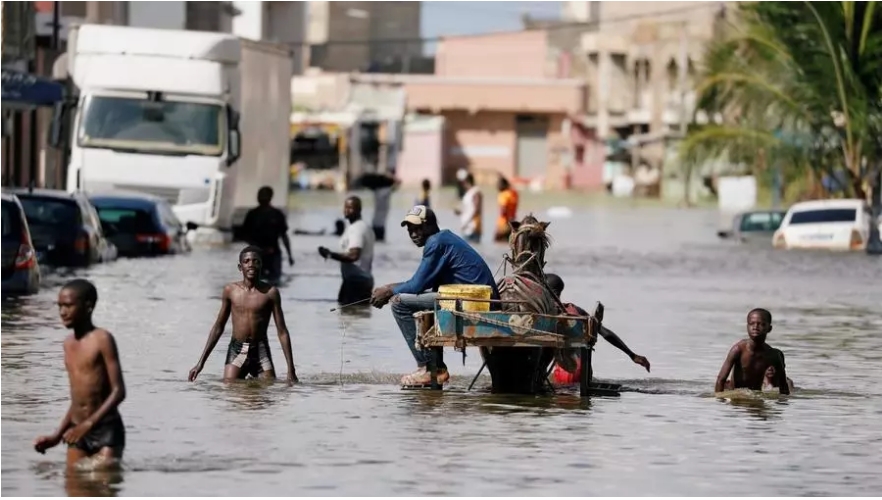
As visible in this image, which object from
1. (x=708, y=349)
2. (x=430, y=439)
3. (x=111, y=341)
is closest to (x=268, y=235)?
(x=708, y=349)

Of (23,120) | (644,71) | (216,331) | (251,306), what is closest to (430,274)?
(251,306)

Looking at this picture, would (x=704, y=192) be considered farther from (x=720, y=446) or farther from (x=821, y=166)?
(x=720, y=446)

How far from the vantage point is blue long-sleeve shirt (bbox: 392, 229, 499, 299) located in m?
16.9

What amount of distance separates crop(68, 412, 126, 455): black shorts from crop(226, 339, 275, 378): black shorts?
200 inches

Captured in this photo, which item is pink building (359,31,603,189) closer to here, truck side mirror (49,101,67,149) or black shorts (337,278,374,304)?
truck side mirror (49,101,67,149)

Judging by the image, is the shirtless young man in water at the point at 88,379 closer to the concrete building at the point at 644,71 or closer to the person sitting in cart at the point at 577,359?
the person sitting in cart at the point at 577,359

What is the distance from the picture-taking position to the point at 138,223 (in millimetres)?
38750

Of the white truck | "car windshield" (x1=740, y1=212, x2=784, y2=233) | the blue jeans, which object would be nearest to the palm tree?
"car windshield" (x1=740, y1=212, x2=784, y2=233)

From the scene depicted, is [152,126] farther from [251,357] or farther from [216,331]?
[216,331]

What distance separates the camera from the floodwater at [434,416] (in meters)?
12.4

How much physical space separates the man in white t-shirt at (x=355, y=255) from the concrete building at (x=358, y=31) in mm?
132795

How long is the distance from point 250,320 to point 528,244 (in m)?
1.95

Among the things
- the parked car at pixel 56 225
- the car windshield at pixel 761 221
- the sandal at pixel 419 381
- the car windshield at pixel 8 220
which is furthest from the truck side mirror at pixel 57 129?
the sandal at pixel 419 381

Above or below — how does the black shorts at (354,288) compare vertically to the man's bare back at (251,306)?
below
